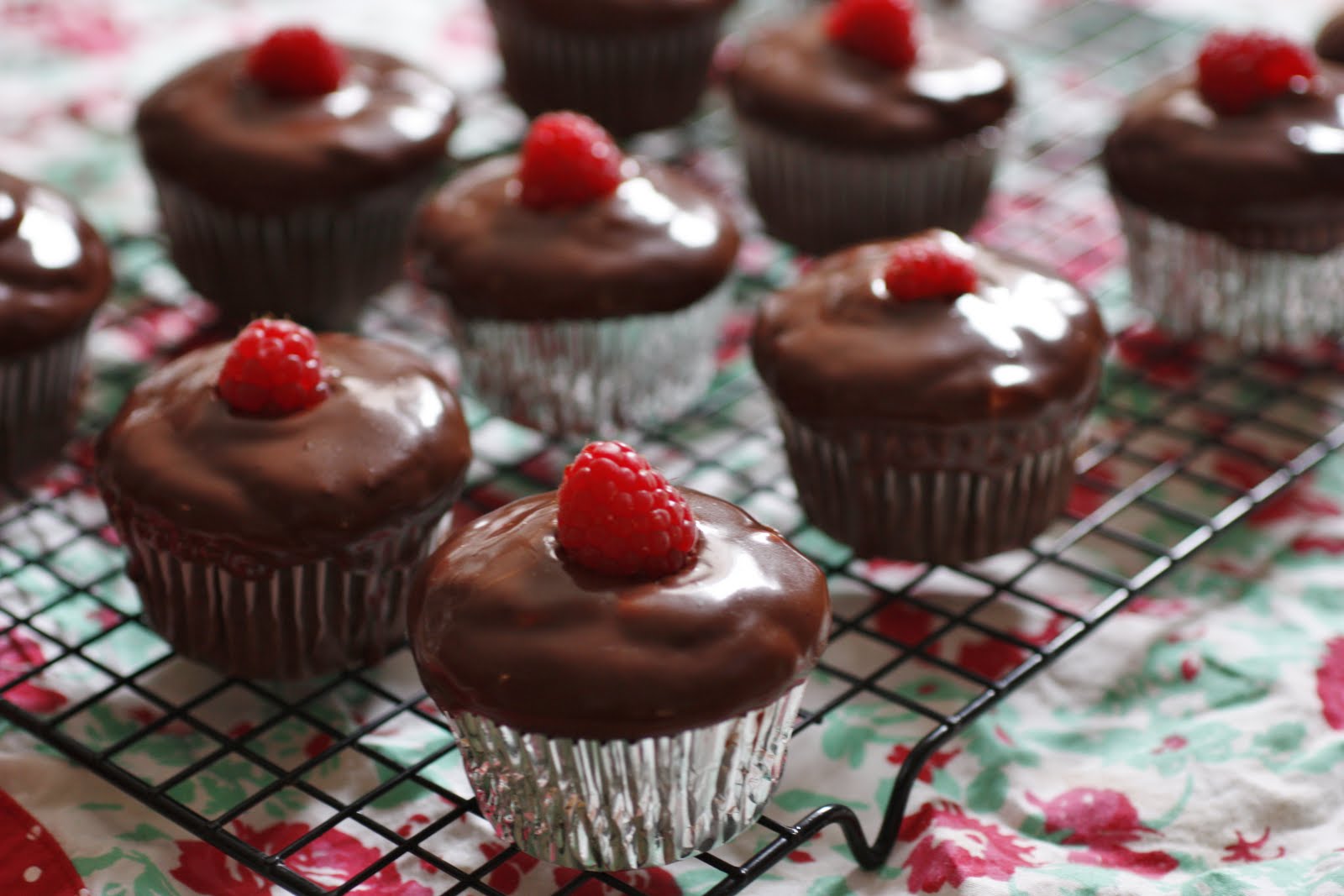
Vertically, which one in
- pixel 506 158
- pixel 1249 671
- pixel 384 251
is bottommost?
pixel 1249 671

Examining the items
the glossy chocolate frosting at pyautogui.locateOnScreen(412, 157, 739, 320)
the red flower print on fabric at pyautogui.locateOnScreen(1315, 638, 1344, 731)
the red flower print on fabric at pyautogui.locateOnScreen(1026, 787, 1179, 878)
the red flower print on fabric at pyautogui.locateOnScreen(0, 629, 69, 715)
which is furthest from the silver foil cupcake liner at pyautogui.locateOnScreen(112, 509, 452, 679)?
the red flower print on fabric at pyautogui.locateOnScreen(1315, 638, 1344, 731)

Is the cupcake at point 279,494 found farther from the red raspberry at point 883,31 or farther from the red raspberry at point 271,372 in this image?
the red raspberry at point 883,31

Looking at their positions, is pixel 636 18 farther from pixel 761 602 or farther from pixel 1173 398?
pixel 761 602

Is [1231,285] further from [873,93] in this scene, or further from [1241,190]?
[873,93]

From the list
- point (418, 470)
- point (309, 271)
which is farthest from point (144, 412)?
point (309, 271)

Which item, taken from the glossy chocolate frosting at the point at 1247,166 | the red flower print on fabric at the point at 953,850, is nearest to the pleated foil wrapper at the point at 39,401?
the red flower print on fabric at the point at 953,850

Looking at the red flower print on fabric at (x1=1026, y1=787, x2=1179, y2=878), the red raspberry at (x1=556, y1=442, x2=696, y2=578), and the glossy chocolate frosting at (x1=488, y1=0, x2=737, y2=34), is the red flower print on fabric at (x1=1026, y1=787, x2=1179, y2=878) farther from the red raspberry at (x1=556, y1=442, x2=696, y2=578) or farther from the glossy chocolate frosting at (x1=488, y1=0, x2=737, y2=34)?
the glossy chocolate frosting at (x1=488, y1=0, x2=737, y2=34)
